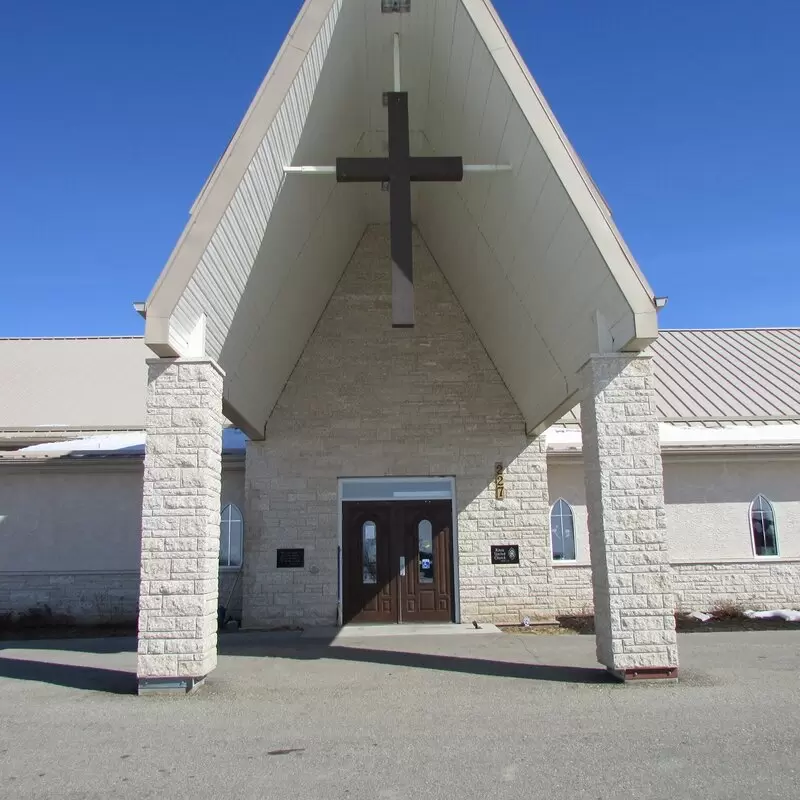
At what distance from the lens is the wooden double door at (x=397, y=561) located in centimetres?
1362

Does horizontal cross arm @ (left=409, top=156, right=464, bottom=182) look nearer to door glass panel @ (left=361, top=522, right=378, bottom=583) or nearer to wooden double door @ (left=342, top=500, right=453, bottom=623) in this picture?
wooden double door @ (left=342, top=500, right=453, bottom=623)

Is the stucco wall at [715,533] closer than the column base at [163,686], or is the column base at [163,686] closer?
the column base at [163,686]

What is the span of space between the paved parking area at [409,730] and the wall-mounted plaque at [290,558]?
3.51m

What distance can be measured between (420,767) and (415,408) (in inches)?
357

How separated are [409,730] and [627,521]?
3395mm

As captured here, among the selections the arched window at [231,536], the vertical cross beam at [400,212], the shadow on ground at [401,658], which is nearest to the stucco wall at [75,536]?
the arched window at [231,536]

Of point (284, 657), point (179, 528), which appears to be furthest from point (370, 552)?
point (179, 528)

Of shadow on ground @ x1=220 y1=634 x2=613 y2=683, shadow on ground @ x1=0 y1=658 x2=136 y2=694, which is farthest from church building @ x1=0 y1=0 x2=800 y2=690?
shadow on ground @ x1=0 y1=658 x2=136 y2=694

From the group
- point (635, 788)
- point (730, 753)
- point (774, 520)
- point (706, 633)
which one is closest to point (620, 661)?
point (730, 753)

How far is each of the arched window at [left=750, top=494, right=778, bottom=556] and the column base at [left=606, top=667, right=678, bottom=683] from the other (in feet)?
24.2

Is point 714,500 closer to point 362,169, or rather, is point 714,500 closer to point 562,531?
point 562,531

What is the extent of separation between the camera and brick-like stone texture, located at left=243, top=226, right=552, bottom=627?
43.9 ft

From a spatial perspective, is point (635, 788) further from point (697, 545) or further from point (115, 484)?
point (115, 484)

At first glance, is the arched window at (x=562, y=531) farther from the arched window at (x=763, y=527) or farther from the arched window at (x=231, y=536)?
Result: the arched window at (x=231, y=536)
